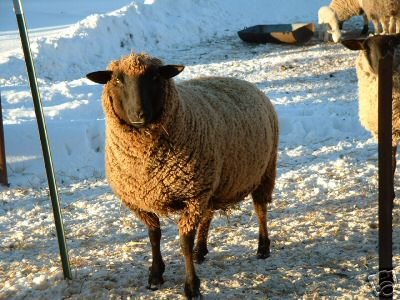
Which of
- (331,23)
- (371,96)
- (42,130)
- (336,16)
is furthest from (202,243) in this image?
(336,16)

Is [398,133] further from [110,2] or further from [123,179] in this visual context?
[110,2]

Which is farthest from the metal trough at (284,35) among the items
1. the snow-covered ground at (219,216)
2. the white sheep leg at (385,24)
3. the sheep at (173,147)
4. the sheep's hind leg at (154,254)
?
the sheep's hind leg at (154,254)

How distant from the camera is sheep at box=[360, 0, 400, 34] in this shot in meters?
13.2

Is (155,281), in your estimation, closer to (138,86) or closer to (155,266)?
(155,266)

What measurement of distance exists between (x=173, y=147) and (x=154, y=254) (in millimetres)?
950

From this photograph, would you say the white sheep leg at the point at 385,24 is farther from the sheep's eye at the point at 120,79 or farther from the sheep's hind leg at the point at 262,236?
the sheep's eye at the point at 120,79

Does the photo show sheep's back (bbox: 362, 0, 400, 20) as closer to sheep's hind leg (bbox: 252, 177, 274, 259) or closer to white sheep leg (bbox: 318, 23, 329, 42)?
white sheep leg (bbox: 318, 23, 329, 42)

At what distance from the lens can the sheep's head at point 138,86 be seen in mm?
3289

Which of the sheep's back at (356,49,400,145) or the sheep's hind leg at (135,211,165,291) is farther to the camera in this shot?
the sheep's back at (356,49,400,145)

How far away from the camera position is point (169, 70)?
3469 millimetres

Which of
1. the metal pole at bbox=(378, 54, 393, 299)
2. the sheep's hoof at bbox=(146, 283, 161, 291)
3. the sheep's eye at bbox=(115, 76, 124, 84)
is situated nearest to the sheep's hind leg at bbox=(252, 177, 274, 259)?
the sheep's hoof at bbox=(146, 283, 161, 291)

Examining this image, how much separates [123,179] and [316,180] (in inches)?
122

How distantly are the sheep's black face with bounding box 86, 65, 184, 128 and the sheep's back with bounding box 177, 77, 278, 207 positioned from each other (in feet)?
1.16

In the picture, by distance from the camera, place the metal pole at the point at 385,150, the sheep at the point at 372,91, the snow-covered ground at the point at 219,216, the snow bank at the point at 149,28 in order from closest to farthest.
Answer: the metal pole at the point at 385,150, the snow-covered ground at the point at 219,216, the sheep at the point at 372,91, the snow bank at the point at 149,28
